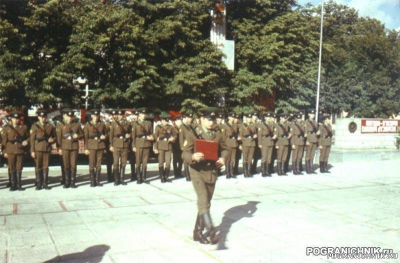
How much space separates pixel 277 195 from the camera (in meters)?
9.88

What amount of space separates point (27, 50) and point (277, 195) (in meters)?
11.5

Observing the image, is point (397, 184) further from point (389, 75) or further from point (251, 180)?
point (389, 75)

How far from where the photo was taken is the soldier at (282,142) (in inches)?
520

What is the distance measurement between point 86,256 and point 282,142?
8.76 meters

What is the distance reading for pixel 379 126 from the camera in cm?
2145

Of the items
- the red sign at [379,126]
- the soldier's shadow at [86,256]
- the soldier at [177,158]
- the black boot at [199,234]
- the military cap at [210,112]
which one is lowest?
the soldier's shadow at [86,256]

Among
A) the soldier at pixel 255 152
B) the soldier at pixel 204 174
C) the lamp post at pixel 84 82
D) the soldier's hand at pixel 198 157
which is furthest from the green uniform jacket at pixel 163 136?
the lamp post at pixel 84 82

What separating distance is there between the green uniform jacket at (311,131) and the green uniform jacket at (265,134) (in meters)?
1.33

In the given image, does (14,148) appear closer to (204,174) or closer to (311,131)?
(204,174)

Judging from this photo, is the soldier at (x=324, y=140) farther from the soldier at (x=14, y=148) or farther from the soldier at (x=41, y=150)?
the soldier at (x=14, y=148)

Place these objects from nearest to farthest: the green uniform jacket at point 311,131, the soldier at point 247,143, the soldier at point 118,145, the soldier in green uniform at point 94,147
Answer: the soldier in green uniform at point 94,147 → the soldier at point 118,145 → the soldier at point 247,143 → the green uniform jacket at point 311,131

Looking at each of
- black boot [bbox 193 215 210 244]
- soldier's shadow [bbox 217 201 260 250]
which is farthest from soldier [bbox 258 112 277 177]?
black boot [bbox 193 215 210 244]

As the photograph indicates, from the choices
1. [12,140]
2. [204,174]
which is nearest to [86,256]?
[204,174]

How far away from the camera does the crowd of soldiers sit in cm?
1004
